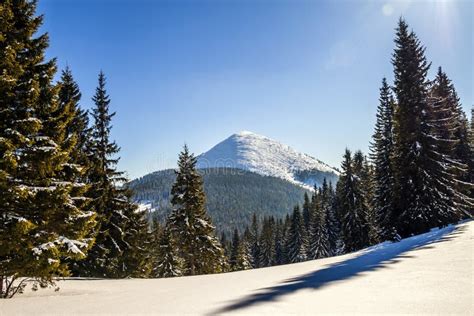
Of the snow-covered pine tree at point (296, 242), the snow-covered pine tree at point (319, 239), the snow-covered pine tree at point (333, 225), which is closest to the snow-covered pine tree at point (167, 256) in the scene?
the snow-covered pine tree at point (319, 239)

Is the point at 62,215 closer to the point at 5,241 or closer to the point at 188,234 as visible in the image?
the point at 5,241

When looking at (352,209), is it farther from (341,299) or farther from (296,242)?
(341,299)

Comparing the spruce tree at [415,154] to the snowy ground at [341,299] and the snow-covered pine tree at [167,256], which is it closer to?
the snowy ground at [341,299]

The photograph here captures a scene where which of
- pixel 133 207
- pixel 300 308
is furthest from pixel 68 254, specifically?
pixel 133 207

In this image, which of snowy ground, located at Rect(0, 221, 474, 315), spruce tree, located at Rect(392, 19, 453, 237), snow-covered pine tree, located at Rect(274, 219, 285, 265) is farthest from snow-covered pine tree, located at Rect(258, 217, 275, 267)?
snowy ground, located at Rect(0, 221, 474, 315)

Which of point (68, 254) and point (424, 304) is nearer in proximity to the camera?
point (424, 304)

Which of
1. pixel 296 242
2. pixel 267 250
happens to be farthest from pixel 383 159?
Result: pixel 267 250

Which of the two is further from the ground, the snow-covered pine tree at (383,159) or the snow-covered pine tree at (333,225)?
the snow-covered pine tree at (383,159)

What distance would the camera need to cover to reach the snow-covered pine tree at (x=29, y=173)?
11.0 m

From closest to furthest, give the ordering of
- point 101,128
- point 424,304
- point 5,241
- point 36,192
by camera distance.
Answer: point 424,304
point 5,241
point 36,192
point 101,128

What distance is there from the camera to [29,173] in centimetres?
1207

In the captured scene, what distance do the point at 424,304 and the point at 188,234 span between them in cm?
2902

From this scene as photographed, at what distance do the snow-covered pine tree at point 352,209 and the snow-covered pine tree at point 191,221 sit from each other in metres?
19.1

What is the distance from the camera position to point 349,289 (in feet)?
26.4
